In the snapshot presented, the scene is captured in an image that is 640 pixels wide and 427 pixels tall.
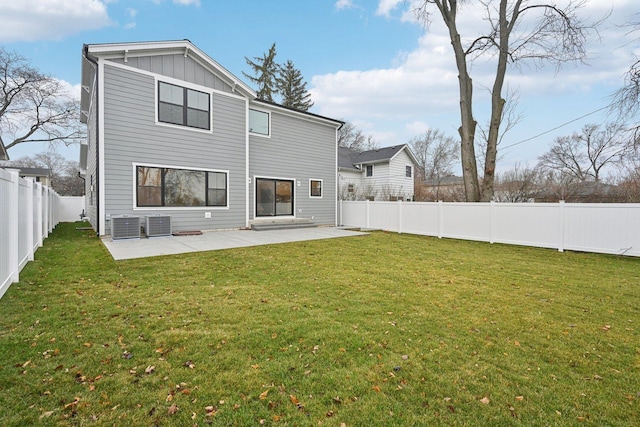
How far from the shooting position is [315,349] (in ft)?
9.14

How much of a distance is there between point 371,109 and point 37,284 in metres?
26.8

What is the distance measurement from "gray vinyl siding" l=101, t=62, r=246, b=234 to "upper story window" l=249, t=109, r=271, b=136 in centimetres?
70

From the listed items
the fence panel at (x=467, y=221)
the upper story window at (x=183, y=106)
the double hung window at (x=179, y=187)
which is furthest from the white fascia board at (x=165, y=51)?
the fence panel at (x=467, y=221)

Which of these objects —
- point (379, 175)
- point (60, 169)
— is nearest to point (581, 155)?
point (379, 175)

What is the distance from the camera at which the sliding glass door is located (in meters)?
13.0

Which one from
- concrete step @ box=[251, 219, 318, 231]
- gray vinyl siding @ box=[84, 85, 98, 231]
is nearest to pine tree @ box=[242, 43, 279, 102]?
gray vinyl siding @ box=[84, 85, 98, 231]

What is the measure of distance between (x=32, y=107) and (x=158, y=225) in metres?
21.2

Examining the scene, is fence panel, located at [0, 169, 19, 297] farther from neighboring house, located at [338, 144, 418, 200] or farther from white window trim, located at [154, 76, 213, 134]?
neighboring house, located at [338, 144, 418, 200]

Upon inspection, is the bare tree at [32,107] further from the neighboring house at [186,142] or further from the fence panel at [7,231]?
the fence panel at [7,231]

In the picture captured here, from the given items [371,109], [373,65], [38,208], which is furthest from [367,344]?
[371,109]

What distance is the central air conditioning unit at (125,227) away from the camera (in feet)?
29.0

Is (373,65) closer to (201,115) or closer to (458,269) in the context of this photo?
(201,115)

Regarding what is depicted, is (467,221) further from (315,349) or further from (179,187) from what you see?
(179,187)

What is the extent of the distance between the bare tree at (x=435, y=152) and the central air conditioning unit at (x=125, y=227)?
30.2 metres
